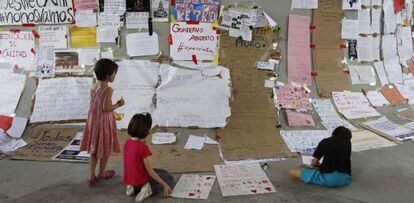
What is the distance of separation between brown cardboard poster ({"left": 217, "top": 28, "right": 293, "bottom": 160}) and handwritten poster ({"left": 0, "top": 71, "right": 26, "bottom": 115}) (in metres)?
2.52

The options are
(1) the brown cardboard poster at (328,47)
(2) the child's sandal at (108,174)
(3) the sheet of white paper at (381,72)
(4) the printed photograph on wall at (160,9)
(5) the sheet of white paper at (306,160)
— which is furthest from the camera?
(3) the sheet of white paper at (381,72)

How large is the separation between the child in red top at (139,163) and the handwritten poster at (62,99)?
76.4 inches

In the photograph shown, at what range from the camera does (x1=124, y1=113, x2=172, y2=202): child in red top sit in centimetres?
304

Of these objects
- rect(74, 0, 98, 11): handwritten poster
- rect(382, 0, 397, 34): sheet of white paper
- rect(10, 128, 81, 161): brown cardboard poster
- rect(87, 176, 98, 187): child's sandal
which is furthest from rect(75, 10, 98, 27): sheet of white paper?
rect(382, 0, 397, 34): sheet of white paper

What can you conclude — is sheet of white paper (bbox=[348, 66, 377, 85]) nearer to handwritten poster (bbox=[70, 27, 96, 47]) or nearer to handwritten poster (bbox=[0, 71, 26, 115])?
A: handwritten poster (bbox=[70, 27, 96, 47])

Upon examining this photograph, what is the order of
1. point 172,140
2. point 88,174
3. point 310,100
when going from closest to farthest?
1. point 88,174
2. point 172,140
3. point 310,100

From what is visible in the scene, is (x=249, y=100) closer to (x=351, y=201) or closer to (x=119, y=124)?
(x=119, y=124)

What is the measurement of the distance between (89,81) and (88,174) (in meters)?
1.61

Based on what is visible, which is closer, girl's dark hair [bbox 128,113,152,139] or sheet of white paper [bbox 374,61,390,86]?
girl's dark hair [bbox 128,113,152,139]

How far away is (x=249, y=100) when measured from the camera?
4914 millimetres

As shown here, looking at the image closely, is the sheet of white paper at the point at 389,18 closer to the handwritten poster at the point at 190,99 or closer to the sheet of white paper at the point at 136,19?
the handwritten poster at the point at 190,99

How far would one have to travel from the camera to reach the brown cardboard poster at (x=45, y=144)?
13.6 feet

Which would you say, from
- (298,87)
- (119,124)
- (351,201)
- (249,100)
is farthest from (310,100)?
(119,124)

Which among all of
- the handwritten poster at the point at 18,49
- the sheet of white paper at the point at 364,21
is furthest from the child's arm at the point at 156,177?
the sheet of white paper at the point at 364,21
